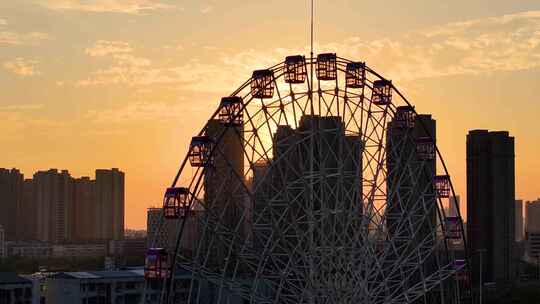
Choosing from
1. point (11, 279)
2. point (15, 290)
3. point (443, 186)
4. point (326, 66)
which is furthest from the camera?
point (11, 279)

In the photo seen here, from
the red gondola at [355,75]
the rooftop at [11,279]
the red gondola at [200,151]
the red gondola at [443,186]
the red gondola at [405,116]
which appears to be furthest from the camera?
the rooftop at [11,279]

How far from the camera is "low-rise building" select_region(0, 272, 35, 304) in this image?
95.8 metres

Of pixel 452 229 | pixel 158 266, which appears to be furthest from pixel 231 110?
pixel 452 229

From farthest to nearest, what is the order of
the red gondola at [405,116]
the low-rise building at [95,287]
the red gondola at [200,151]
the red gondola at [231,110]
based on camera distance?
the low-rise building at [95,287]
the red gondola at [405,116]
the red gondola at [231,110]
the red gondola at [200,151]

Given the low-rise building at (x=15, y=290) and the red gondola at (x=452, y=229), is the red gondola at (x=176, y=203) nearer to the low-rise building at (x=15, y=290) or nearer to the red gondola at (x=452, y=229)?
the red gondola at (x=452, y=229)

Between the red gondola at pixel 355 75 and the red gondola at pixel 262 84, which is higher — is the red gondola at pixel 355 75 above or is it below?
above

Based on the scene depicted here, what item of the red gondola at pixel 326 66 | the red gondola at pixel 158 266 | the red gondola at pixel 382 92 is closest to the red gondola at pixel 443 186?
the red gondola at pixel 382 92

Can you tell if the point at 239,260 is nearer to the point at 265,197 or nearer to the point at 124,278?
the point at 265,197

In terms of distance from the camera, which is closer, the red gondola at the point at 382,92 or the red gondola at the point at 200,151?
the red gondola at the point at 200,151

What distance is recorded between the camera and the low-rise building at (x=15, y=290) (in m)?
95.8

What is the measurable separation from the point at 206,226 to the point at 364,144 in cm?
1155

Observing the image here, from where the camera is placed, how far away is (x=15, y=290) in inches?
3819

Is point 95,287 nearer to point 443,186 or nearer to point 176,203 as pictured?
point 443,186

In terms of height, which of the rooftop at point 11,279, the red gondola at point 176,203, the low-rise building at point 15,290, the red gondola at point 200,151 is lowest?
the low-rise building at point 15,290
